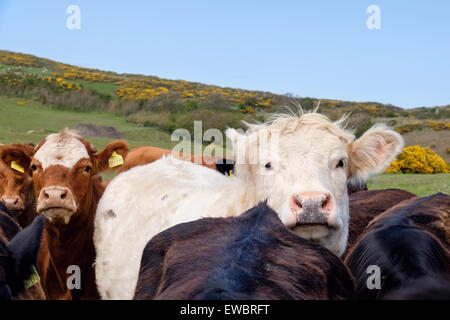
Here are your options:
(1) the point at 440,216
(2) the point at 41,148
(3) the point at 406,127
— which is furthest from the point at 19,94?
(1) the point at 440,216

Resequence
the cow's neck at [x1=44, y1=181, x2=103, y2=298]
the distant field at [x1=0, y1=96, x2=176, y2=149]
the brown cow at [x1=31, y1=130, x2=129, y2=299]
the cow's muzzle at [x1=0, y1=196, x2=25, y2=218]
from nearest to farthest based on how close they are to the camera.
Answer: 1. the brown cow at [x1=31, y1=130, x2=129, y2=299]
2. the cow's neck at [x1=44, y1=181, x2=103, y2=298]
3. the cow's muzzle at [x1=0, y1=196, x2=25, y2=218]
4. the distant field at [x1=0, y1=96, x2=176, y2=149]

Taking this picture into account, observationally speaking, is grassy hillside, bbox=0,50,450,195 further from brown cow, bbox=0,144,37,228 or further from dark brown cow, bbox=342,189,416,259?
brown cow, bbox=0,144,37,228

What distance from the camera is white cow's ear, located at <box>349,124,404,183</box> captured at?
13.5 ft

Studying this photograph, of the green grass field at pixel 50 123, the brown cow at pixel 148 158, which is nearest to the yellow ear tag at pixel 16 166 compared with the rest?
the brown cow at pixel 148 158

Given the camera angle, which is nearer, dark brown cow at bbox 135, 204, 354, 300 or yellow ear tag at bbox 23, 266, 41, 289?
dark brown cow at bbox 135, 204, 354, 300

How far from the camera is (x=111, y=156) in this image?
569 cm

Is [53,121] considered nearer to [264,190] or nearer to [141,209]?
[141,209]

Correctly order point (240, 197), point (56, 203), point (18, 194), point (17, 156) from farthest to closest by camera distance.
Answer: point (18, 194), point (17, 156), point (56, 203), point (240, 197)

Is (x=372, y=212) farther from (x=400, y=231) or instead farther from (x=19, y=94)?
(x=19, y=94)

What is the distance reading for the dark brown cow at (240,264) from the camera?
1.93 metres

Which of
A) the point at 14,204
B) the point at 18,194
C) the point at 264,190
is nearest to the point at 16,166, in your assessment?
the point at 14,204

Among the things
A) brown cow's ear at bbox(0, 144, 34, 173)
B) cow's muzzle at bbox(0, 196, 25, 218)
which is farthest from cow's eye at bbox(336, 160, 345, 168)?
cow's muzzle at bbox(0, 196, 25, 218)

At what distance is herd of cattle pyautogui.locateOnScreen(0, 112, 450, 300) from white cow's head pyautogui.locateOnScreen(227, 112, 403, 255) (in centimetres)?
1

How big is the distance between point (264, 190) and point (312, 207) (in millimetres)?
616
